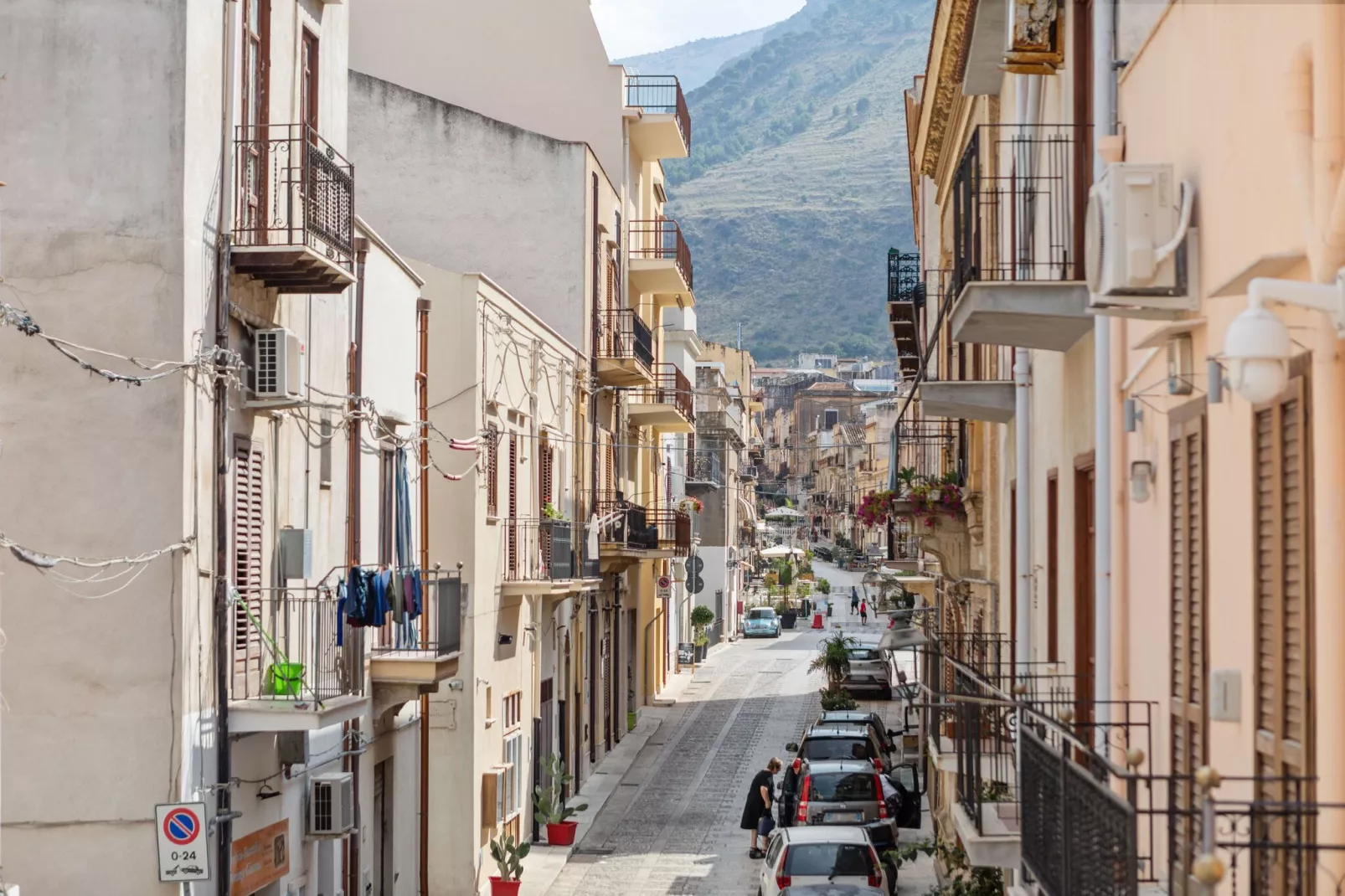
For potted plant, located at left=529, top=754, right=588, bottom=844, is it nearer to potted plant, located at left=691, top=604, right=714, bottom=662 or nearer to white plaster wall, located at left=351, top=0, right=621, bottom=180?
white plaster wall, located at left=351, top=0, right=621, bottom=180

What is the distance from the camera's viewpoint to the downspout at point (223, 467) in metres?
13.7

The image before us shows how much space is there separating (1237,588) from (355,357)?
1234cm

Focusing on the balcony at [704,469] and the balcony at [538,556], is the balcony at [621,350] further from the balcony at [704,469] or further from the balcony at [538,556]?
the balcony at [704,469]

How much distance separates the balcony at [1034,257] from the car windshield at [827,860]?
8432mm

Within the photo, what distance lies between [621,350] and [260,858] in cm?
2248

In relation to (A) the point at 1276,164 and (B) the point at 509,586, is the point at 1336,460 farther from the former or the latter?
(B) the point at 509,586

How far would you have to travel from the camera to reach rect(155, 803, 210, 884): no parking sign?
41.8 ft

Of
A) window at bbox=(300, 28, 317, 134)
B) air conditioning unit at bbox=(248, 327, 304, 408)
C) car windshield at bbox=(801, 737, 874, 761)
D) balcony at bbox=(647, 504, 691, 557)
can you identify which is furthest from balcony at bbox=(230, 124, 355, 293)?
balcony at bbox=(647, 504, 691, 557)

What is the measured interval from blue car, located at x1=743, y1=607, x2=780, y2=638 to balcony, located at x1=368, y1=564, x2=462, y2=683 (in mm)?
55081

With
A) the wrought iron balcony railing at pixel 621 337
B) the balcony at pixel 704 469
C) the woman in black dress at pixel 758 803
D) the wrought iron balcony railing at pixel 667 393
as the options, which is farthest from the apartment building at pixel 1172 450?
the balcony at pixel 704 469

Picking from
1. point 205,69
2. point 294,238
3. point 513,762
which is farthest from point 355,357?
point 513,762

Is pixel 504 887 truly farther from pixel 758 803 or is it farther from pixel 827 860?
pixel 827 860

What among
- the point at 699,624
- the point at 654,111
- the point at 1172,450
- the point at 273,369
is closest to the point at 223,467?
the point at 273,369

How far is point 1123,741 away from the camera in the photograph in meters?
9.67
